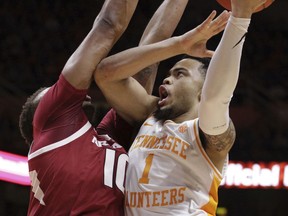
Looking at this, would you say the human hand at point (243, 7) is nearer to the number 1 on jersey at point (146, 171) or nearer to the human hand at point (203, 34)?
the human hand at point (203, 34)

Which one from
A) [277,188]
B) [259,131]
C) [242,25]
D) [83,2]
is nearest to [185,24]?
[83,2]

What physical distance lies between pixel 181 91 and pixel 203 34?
503 mm

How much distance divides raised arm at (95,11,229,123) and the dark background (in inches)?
194

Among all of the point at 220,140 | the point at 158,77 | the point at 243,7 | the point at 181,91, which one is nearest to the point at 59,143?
the point at 181,91

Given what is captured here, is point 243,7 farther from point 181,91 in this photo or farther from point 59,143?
point 59,143

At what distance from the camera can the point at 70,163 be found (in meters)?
3.40

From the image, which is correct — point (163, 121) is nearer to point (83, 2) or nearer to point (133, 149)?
point (133, 149)

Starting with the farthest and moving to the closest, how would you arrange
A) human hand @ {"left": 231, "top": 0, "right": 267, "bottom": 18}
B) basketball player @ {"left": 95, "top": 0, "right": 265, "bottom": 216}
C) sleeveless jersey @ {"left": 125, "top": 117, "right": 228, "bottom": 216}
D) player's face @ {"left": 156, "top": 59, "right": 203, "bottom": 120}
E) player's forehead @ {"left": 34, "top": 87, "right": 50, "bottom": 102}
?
1. player's forehead @ {"left": 34, "top": 87, "right": 50, "bottom": 102}
2. player's face @ {"left": 156, "top": 59, "right": 203, "bottom": 120}
3. sleeveless jersey @ {"left": 125, "top": 117, "right": 228, "bottom": 216}
4. basketball player @ {"left": 95, "top": 0, "right": 265, "bottom": 216}
5. human hand @ {"left": 231, "top": 0, "right": 267, "bottom": 18}

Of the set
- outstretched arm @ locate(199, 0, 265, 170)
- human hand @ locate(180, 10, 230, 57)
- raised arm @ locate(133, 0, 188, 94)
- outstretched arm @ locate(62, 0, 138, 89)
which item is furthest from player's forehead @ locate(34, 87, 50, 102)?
outstretched arm @ locate(199, 0, 265, 170)

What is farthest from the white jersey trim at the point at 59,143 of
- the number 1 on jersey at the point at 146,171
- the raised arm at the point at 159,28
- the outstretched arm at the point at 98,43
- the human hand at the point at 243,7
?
the human hand at the point at 243,7

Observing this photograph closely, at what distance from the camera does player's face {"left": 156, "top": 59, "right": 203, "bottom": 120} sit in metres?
3.51

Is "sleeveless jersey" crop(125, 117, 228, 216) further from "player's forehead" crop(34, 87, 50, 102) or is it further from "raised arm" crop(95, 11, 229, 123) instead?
"player's forehead" crop(34, 87, 50, 102)

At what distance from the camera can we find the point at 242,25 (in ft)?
9.01

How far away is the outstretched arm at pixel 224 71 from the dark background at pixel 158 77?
574cm
